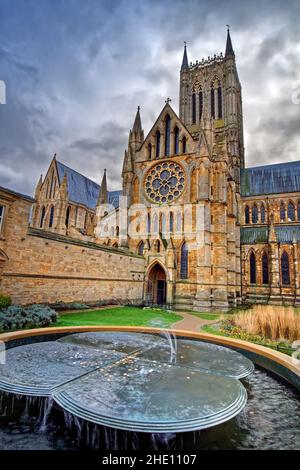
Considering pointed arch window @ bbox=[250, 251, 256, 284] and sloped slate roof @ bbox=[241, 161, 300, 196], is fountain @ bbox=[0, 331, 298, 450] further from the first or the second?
sloped slate roof @ bbox=[241, 161, 300, 196]

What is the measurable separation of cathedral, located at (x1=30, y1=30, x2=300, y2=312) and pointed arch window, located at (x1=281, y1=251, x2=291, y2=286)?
0.10 metres

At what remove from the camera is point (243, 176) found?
38.0 m

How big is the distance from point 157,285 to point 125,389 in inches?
918

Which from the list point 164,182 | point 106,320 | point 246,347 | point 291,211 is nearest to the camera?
point 246,347

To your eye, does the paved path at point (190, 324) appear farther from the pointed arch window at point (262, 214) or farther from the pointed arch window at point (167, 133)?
the pointed arch window at point (262, 214)

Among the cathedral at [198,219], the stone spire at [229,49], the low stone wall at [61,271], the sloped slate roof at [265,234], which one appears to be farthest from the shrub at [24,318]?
the stone spire at [229,49]

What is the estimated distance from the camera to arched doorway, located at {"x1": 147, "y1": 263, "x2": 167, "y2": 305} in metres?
25.8

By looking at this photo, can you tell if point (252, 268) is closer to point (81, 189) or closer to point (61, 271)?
point (61, 271)

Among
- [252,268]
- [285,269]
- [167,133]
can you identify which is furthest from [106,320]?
[285,269]

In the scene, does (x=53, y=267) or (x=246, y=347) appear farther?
(x=53, y=267)

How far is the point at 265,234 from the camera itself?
102ft

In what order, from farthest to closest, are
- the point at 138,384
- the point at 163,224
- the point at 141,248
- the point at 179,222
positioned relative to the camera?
the point at 141,248, the point at 163,224, the point at 179,222, the point at 138,384

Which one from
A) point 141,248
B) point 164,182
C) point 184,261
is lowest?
point 184,261
